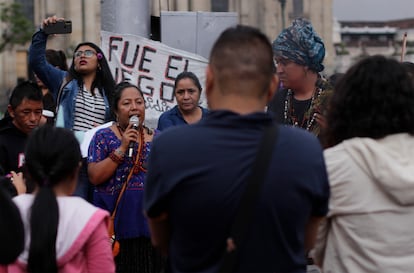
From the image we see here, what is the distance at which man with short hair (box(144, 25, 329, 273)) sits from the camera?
325 centimetres

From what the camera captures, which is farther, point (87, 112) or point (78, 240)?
point (87, 112)

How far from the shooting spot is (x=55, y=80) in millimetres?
7703

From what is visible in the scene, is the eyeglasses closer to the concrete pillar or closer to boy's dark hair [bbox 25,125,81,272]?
the concrete pillar

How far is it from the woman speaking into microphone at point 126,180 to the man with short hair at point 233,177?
2.79 metres

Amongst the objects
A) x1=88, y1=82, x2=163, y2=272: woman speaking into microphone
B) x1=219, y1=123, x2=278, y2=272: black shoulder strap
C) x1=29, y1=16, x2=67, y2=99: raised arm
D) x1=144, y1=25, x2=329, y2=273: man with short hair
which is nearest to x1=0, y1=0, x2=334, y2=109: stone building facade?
x1=29, y1=16, x2=67, y2=99: raised arm

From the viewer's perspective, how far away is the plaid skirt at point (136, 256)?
250 inches

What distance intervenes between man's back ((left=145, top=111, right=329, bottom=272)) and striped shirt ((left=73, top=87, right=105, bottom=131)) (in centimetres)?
394

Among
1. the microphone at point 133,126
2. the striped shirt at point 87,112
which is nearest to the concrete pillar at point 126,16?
the striped shirt at point 87,112

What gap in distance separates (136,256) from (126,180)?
1.77 feet

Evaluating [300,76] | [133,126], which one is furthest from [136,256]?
[300,76]

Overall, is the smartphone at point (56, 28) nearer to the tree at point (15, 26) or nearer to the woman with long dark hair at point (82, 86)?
the woman with long dark hair at point (82, 86)

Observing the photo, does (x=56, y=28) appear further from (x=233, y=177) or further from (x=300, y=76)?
(x=233, y=177)

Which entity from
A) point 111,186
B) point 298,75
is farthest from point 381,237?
point 111,186

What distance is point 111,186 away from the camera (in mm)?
6238
